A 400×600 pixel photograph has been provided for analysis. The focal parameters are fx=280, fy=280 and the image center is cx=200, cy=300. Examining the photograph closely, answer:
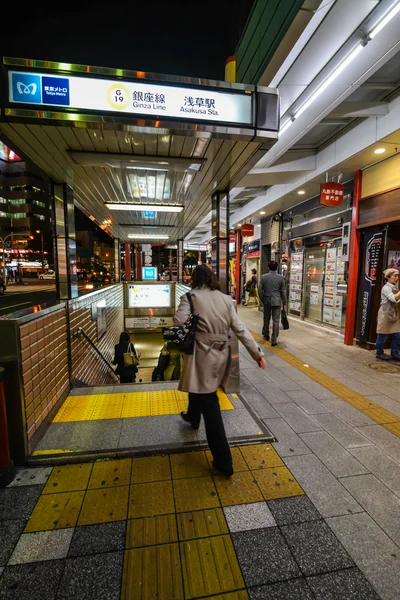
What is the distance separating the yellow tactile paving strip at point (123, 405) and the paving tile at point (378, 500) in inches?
59.4

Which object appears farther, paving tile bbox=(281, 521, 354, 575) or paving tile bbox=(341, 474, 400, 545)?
paving tile bbox=(341, 474, 400, 545)

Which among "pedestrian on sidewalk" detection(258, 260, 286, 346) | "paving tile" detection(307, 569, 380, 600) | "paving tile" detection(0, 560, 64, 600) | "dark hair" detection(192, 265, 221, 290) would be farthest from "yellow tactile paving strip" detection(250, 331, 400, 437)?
"paving tile" detection(0, 560, 64, 600)

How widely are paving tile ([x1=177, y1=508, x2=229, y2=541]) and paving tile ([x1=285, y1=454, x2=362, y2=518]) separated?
0.74m

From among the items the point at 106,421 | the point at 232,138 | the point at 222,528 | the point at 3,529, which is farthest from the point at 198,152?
the point at 3,529

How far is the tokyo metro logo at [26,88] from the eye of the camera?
→ 2.34 m

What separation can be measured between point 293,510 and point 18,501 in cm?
203

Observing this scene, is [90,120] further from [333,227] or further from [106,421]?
[333,227]

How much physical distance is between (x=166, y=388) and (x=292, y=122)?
528 centimetres

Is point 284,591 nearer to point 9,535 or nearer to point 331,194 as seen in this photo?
point 9,535

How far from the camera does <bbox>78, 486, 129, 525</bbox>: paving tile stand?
1.94m

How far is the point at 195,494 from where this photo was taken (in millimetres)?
2170

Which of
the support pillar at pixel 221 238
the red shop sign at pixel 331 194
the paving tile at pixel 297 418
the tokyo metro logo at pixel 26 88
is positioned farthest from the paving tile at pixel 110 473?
the red shop sign at pixel 331 194

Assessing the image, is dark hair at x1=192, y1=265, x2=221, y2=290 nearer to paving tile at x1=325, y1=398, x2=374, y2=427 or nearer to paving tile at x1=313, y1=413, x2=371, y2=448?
paving tile at x1=313, y1=413, x2=371, y2=448

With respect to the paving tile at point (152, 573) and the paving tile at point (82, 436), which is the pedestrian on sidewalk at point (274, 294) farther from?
the paving tile at point (152, 573)
